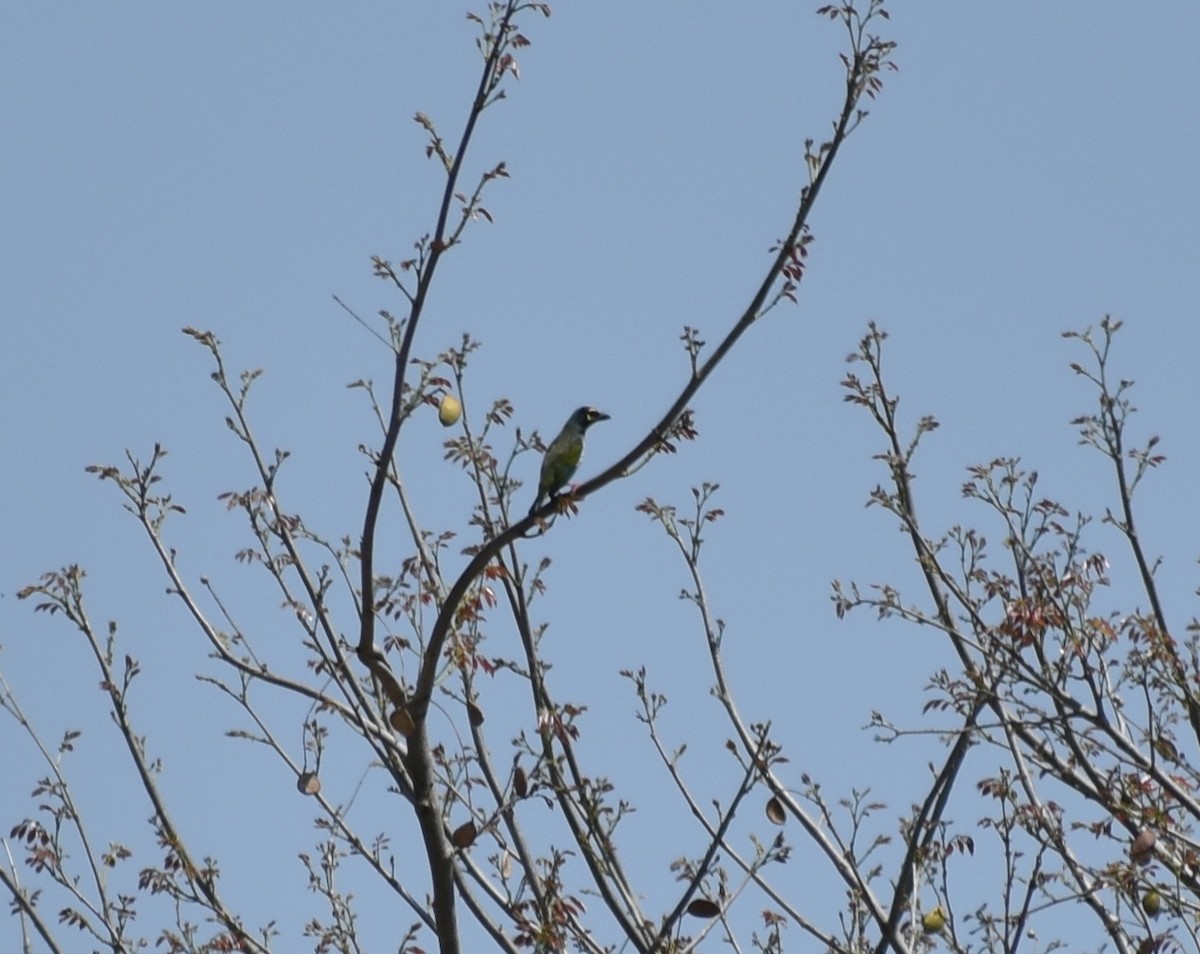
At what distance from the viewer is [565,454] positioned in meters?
8.06

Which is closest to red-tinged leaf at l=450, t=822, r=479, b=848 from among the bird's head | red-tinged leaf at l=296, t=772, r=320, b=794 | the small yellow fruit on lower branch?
red-tinged leaf at l=296, t=772, r=320, b=794

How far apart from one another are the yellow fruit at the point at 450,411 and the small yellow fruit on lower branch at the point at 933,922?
295 centimetres

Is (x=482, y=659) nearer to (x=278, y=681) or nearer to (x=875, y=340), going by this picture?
(x=278, y=681)

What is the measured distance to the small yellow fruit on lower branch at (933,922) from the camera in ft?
22.3

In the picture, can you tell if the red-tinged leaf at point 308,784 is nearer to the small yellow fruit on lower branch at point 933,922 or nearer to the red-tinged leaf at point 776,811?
the red-tinged leaf at point 776,811

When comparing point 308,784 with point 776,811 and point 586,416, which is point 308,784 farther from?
point 586,416

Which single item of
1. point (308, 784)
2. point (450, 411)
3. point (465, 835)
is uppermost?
point (450, 411)

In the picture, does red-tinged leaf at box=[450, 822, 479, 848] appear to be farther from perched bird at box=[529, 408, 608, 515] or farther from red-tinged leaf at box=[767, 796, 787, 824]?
perched bird at box=[529, 408, 608, 515]

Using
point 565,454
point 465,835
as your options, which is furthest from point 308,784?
point 565,454

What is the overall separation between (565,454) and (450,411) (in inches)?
33.0

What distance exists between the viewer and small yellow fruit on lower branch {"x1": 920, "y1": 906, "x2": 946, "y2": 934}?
6805 mm

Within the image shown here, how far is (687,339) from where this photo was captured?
5.04m

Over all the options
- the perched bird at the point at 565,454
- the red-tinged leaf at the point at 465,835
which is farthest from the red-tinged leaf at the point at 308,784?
the perched bird at the point at 565,454

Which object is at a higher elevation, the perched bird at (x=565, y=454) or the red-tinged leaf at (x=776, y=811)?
the perched bird at (x=565, y=454)
